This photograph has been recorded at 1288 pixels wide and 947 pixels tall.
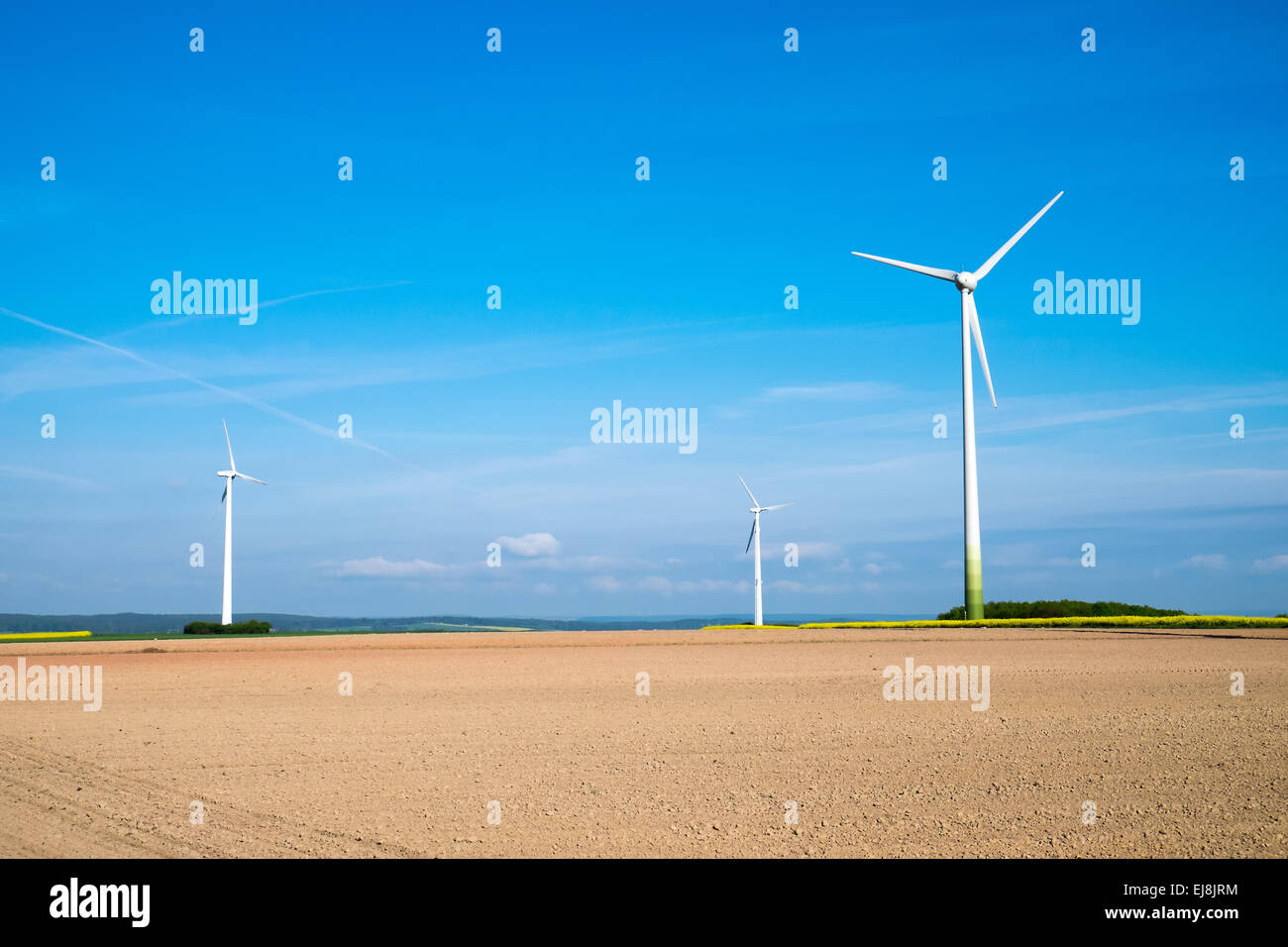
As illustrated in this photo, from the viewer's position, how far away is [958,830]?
41.3 ft

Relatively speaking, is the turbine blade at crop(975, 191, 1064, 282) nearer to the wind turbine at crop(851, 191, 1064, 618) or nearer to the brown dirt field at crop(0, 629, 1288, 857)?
the wind turbine at crop(851, 191, 1064, 618)

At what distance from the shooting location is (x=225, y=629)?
70375 mm

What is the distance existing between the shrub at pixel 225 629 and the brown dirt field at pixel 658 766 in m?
37.5

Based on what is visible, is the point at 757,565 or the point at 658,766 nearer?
the point at 658,766

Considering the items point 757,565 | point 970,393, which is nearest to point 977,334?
point 970,393

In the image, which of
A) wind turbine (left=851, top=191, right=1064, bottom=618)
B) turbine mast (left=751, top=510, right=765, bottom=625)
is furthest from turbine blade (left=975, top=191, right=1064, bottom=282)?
turbine mast (left=751, top=510, right=765, bottom=625)

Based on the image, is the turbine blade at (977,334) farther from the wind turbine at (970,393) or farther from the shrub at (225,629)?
the shrub at (225,629)

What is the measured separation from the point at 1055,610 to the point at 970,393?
19366mm

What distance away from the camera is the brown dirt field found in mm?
12375

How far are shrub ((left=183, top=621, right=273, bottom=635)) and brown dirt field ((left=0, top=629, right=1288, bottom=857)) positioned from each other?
123 feet

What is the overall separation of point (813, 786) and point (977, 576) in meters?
51.3

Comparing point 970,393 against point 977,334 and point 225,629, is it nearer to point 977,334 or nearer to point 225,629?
point 977,334
